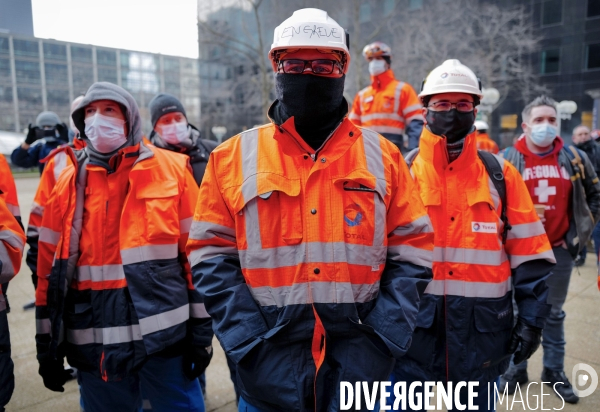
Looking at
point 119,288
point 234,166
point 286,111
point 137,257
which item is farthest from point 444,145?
point 119,288

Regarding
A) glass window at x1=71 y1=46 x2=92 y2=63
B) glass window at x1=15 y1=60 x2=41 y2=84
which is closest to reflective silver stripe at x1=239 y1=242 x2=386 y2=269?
glass window at x1=15 y1=60 x2=41 y2=84

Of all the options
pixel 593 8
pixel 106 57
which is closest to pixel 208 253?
pixel 593 8

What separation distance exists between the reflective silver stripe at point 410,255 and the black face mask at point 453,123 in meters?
1.06

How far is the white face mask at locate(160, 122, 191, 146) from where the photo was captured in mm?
4020

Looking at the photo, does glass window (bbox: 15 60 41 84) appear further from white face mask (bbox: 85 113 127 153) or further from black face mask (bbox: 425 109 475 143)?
black face mask (bbox: 425 109 475 143)

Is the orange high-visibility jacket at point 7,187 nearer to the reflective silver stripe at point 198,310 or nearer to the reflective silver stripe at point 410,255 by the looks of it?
the reflective silver stripe at point 198,310

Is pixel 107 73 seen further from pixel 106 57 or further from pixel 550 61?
pixel 550 61

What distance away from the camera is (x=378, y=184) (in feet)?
5.89

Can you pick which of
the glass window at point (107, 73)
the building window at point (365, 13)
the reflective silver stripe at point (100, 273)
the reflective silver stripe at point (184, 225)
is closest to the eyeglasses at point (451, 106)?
the reflective silver stripe at point (184, 225)

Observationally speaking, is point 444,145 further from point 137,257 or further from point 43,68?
point 43,68

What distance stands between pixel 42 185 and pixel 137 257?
94 cm

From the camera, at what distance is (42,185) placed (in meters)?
2.87

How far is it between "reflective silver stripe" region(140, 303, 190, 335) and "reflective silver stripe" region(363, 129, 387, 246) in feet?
4.38

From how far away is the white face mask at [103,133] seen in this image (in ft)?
8.68
